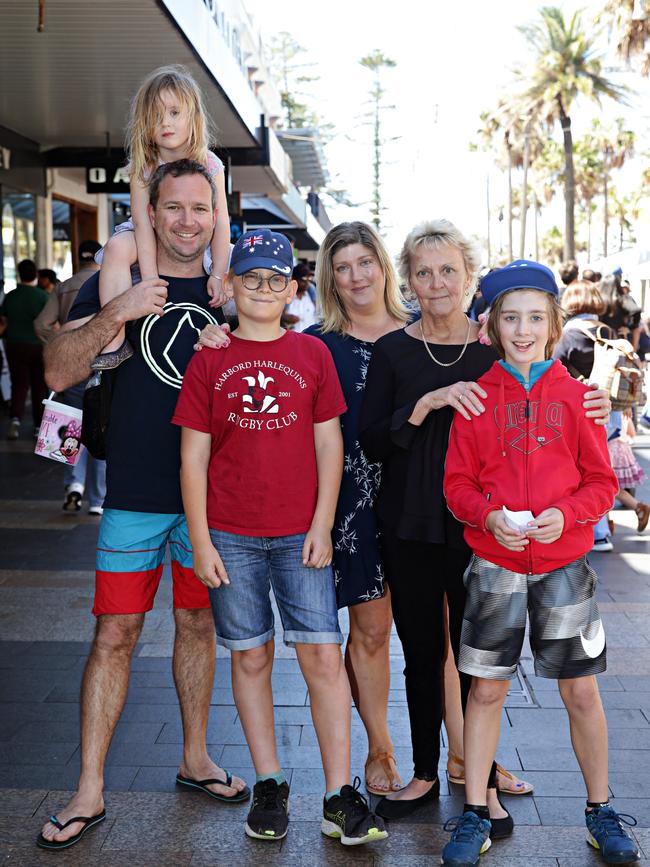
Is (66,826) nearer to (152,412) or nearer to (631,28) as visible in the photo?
(152,412)

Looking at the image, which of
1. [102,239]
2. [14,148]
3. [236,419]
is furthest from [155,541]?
[102,239]

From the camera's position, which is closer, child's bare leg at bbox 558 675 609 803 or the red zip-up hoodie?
the red zip-up hoodie

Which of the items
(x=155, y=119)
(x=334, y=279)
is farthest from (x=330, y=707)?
(x=155, y=119)

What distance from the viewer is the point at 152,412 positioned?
11.8 feet

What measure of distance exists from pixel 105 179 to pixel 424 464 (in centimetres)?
1292

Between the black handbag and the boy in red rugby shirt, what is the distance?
14.3 inches

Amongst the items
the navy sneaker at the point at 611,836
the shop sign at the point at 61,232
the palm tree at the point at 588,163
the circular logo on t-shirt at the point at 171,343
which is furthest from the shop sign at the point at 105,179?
the palm tree at the point at 588,163

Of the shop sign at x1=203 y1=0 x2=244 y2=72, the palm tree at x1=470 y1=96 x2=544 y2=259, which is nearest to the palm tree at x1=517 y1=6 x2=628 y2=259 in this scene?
the palm tree at x1=470 y1=96 x2=544 y2=259

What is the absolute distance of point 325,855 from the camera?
11.0ft

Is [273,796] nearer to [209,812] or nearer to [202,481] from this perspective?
[209,812]

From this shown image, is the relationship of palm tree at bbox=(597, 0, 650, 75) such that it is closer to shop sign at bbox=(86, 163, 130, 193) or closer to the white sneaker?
shop sign at bbox=(86, 163, 130, 193)

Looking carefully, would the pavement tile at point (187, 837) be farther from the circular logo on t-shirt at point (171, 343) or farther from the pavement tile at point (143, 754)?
the circular logo on t-shirt at point (171, 343)

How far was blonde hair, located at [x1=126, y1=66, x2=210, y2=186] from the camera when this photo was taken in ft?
11.8

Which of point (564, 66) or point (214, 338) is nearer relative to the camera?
point (214, 338)
